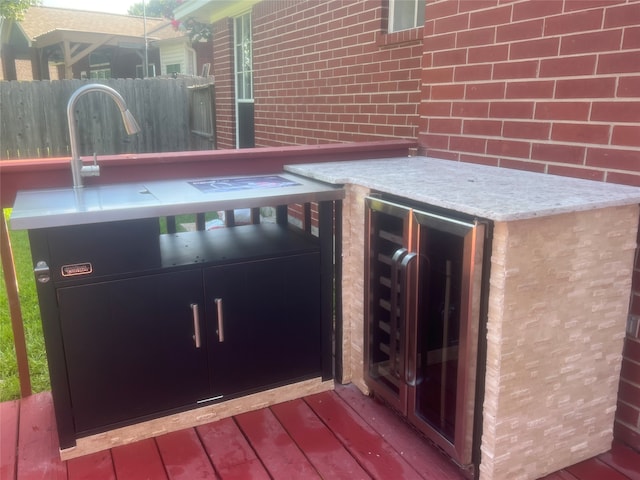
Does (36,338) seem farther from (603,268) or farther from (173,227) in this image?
(603,268)

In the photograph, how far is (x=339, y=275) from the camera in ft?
8.20

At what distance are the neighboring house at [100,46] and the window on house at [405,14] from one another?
39.3 ft

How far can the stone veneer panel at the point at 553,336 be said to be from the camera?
1.70 m

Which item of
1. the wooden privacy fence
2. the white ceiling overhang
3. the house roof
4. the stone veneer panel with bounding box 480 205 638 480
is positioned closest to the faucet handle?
the stone veneer panel with bounding box 480 205 638 480

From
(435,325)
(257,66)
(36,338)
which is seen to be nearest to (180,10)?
(257,66)

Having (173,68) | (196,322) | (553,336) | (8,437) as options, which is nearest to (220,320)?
(196,322)

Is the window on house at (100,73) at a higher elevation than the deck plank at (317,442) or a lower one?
higher

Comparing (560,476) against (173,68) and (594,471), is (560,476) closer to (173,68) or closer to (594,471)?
(594,471)

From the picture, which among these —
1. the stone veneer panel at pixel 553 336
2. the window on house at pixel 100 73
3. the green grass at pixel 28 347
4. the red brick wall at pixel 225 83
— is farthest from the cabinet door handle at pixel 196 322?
the window on house at pixel 100 73

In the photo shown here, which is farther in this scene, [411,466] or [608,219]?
[411,466]

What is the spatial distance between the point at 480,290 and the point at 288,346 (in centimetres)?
A: 101

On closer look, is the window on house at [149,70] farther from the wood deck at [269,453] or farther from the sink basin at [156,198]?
the wood deck at [269,453]

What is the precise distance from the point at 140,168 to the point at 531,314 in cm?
173

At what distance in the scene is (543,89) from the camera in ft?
7.57
